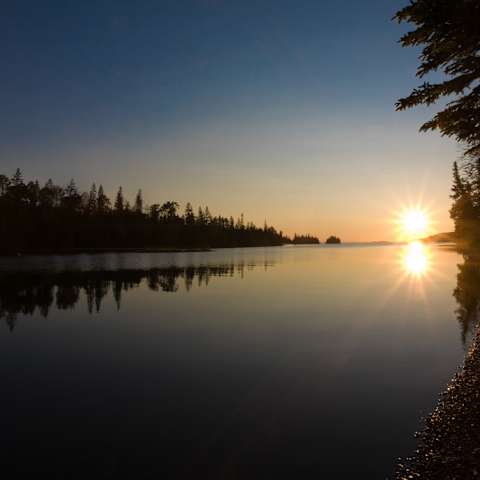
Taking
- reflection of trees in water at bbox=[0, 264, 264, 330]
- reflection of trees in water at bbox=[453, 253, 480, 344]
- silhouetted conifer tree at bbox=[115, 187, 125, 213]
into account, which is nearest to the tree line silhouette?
silhouetted conifer tree at bbox=[115, 187, 125, 213]

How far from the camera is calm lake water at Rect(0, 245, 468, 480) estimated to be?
326 inches

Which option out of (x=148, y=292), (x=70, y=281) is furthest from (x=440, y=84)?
(x=70, y=281)

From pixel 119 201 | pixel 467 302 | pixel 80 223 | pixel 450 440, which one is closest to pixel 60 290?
pixel 450 440

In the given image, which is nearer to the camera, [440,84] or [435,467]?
[435,467]

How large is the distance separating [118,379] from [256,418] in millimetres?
5880

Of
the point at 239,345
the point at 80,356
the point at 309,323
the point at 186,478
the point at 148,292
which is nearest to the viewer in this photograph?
the point at 186,478

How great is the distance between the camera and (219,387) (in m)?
12.4

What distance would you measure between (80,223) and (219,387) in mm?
136035

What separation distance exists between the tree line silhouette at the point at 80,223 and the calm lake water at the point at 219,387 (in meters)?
101

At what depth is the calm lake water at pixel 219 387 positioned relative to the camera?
8.28 metres

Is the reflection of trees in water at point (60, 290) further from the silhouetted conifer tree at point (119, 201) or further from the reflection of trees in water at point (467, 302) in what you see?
the silhouetted conifer tree at point (119, 201)

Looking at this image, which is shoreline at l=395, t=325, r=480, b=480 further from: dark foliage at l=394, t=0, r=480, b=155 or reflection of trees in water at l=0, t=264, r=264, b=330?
reflection of trees in water at l=0, t=264, r=264, b=330

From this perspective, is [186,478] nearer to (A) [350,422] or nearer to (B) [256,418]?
(B) [256,418]

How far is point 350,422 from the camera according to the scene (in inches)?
388
